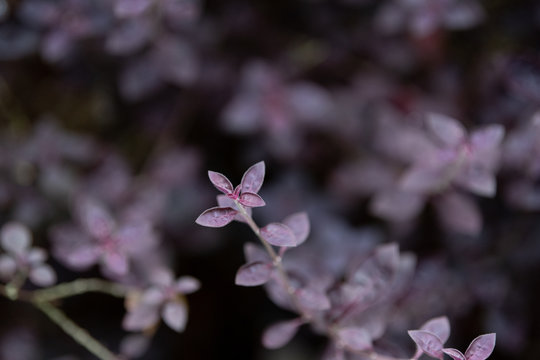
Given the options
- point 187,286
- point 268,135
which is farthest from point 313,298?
point 268,135

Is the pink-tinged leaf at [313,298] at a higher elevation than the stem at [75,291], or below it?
higher

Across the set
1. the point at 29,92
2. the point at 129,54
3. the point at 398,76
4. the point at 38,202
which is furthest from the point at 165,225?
the point at 398,76

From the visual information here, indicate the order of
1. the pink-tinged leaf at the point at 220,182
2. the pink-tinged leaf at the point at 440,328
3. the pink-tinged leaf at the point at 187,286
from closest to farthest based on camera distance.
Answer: the pink-tinged leaf at the point at 220,182, the pink-tinged leaf at the point at 440,328, the pink-tinged leaf at the point at 187,286

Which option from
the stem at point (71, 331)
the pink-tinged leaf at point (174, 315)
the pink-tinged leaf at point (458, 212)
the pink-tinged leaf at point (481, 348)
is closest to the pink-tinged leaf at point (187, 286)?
the pink-tinged leaf at point (174, 315)

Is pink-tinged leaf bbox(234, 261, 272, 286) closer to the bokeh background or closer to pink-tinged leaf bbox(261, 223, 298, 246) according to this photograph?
pink-tinged leaf bbox(261, 223, 298, 246)

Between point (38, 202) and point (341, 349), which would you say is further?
point (38, 202)

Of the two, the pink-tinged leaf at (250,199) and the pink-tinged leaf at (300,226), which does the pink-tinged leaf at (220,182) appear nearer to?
the pink-tinged leaf at (250,199)

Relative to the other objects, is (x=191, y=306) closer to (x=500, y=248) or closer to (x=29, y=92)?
(x=29, y=92)
